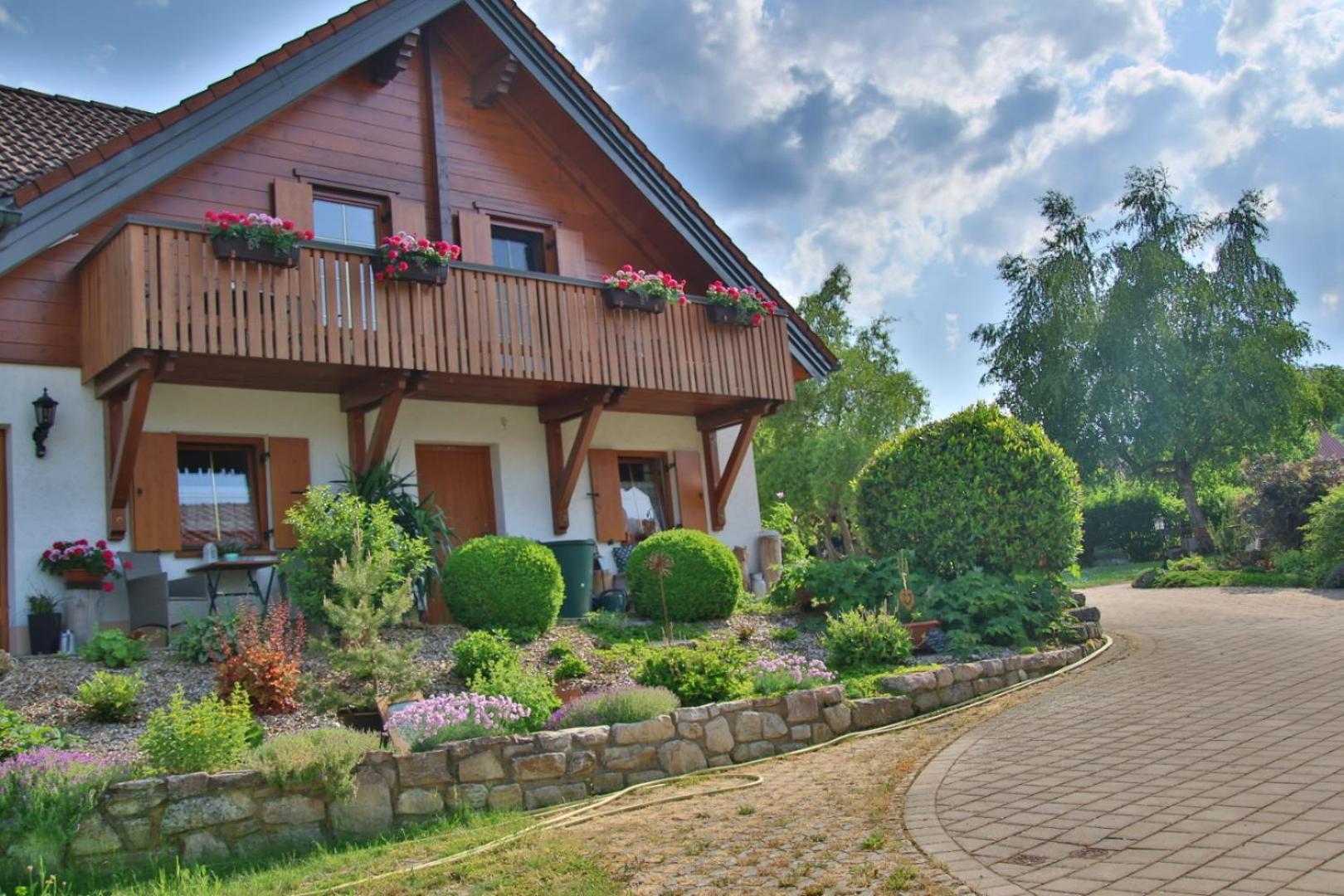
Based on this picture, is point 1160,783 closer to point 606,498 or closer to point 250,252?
point 250,252

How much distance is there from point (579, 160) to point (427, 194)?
238cm

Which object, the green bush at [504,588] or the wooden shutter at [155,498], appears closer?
the green bush at [504,588]

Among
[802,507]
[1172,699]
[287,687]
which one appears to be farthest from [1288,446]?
[287,687]

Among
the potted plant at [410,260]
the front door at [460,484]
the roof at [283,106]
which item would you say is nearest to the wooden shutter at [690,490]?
the roof at [283,106]

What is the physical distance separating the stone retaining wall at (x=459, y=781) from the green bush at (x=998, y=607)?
6.42 feet

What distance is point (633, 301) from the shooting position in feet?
43.6

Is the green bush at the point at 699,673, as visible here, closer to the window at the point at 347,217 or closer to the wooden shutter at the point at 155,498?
the wooden shutter at the point at 155,498

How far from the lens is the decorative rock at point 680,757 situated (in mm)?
7293

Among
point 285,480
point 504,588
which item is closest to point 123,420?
point 285,480

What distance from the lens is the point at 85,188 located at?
10469mm

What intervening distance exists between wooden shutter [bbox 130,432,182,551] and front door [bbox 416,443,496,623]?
280 cm

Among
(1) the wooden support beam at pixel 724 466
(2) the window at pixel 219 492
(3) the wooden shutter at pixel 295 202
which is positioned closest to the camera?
(2) the window at pixel 219 492

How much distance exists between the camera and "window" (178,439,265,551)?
38.0 feet

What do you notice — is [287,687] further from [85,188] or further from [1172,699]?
[1172,699]
